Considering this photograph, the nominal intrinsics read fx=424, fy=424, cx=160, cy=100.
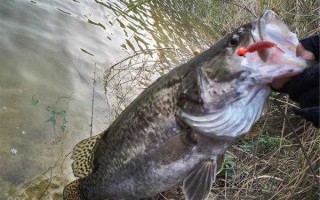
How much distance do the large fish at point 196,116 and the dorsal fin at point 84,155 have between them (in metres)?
0.22

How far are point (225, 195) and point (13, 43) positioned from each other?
154 inches

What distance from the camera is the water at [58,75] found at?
4.54 metres

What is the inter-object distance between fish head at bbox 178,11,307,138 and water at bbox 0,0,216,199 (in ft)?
7.64

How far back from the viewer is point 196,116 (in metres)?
2.58

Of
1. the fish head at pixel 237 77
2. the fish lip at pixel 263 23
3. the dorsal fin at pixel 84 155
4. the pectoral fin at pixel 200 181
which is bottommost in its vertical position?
the dorsal fin at pixel 84 155

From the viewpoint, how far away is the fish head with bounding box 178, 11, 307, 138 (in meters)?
2.24

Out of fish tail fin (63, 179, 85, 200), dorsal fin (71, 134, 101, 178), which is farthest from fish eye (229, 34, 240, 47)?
fish tail fin (63, 179, 85, 200)

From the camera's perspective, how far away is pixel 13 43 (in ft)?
20.6

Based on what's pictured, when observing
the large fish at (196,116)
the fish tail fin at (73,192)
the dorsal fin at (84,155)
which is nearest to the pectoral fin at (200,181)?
the large fish at (196,116)

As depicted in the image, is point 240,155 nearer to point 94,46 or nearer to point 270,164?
point 270,164

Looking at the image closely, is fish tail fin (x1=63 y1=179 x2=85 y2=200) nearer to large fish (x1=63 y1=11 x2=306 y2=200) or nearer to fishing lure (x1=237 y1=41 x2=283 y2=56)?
large fish (x1=63 y1=11 x2=306 y2=200)

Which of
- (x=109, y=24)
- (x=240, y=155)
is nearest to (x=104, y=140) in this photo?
(x=240, y=155)

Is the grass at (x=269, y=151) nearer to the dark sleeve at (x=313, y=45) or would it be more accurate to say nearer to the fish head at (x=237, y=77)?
the fish head at (x=237, y=77)

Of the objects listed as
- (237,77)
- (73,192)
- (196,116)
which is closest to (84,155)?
(73,192)
